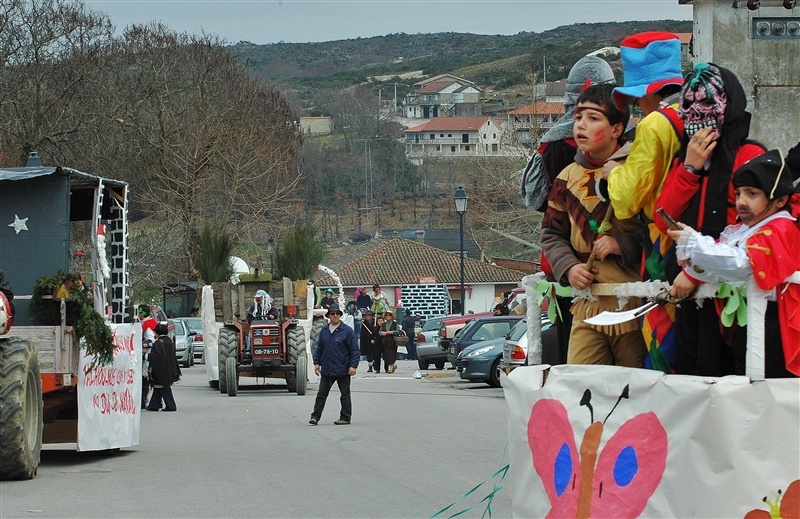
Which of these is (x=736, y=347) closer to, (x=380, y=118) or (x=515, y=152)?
(x=515, y=152)

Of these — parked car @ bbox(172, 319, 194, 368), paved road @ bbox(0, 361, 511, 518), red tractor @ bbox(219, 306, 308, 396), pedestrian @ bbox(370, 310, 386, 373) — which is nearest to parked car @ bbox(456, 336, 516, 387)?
red tractor @ bbox(219, 306, 308, 396)

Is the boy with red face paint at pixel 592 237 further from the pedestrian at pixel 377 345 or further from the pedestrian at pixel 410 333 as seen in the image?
the pedestrian at pixel 410 333

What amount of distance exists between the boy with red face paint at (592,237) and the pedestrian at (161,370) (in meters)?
16.4

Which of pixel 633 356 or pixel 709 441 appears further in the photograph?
pixel 633 356

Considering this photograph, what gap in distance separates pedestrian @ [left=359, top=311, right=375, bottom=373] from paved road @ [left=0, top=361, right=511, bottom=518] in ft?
53.8

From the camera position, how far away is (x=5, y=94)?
4216 centimetres

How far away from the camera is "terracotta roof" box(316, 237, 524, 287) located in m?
83.9

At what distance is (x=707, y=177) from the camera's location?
508 centimetres

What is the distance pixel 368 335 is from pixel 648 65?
34104mm

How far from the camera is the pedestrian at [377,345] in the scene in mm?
38000

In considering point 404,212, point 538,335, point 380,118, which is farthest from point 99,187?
point 380,118

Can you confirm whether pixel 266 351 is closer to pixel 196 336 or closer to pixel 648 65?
pixel 648 65

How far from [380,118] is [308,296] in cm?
12249

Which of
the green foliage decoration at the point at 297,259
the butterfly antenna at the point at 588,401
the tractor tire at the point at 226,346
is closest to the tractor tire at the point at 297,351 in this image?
the tractor tire at the point at 226,346
